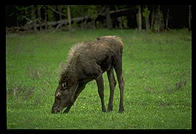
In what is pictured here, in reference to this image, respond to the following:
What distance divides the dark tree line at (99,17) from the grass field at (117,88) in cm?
230

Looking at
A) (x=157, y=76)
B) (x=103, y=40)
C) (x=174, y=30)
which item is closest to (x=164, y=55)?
(x=157, y=76)

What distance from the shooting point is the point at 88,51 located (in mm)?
13555

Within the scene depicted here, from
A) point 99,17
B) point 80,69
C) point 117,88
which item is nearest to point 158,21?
point 99,17

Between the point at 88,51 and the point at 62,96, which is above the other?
the point at 88,51

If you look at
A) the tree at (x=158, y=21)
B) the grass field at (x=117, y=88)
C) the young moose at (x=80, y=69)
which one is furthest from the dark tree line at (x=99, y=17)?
the young moose at (x=80, y=69)

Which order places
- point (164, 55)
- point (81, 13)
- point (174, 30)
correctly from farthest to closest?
point (81, 13) → point (174, 30) → point (164, 55)

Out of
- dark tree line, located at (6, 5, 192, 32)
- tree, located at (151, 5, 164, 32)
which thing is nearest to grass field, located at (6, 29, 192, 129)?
tree, located at (151, 5, 164, 32)

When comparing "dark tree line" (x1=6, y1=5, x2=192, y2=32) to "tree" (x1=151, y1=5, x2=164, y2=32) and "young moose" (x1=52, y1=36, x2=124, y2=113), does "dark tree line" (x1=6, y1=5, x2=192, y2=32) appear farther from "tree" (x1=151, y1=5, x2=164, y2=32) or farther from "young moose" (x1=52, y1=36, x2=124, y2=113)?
"young moose" (x1=52, y1=36, x2=124, y2=113)

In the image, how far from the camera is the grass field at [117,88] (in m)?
12.4

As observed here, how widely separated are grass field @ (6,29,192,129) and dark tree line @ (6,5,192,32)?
7.54 feet

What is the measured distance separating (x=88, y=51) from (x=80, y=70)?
0.64 meters

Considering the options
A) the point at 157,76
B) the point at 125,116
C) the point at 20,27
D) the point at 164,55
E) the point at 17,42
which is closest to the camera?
the point at 125,116

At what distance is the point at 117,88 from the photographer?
19.4 m
